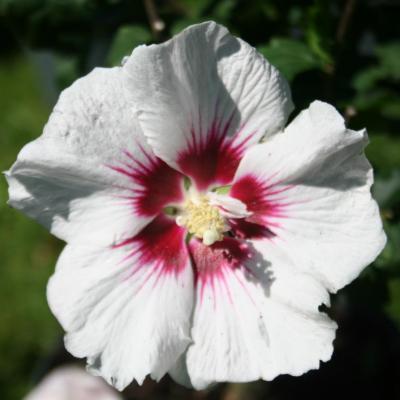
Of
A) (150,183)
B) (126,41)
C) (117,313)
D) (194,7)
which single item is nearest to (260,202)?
(150,183)

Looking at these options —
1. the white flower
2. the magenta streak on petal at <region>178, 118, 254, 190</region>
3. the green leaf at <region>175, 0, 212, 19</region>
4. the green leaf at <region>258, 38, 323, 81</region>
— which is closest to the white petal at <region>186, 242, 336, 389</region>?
the white flower

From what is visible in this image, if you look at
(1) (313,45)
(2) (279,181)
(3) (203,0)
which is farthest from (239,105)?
(3) (203,0)

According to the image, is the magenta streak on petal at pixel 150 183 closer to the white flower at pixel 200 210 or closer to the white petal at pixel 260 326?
the white flower at pixel 200 210

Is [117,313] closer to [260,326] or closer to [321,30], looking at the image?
[260,326]

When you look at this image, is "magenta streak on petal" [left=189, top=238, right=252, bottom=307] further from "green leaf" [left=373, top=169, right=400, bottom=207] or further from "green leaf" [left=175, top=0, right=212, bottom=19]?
"green leaf" [left=175, top=0, right=212, bottom=19]

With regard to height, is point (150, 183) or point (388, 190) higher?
point (150, 183)

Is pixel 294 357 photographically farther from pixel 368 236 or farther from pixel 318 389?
pixel 318 389

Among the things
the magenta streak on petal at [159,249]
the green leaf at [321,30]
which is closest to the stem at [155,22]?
the green leaf at [321,30]
